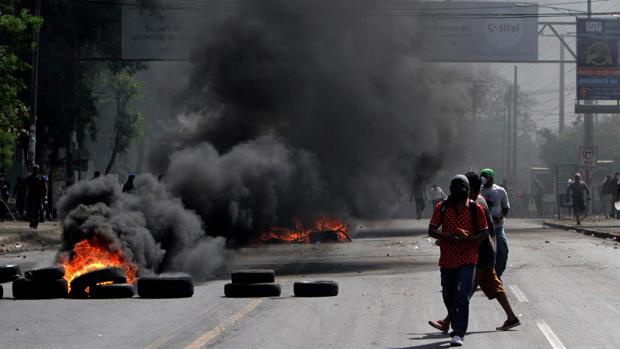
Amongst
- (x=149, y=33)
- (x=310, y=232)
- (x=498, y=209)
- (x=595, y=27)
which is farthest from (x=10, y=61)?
(x=595, y=27)

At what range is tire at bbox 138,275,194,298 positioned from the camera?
14.8m

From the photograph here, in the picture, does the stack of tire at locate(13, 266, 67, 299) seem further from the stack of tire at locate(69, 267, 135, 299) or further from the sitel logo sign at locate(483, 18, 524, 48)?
the sitel logo sign at locate(483, 18, 524, 48)

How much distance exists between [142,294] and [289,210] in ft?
41.7

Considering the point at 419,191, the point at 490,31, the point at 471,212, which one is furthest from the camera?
the point at 490,31

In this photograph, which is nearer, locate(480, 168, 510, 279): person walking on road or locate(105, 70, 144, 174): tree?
locate(480, 168, 510, 279): person walking on road

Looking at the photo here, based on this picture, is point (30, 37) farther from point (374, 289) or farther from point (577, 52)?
point (577, 52)

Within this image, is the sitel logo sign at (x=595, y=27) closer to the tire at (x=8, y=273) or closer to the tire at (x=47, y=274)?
the tire at (x=8, y=273)

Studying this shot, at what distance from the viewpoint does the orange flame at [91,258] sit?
16047mm

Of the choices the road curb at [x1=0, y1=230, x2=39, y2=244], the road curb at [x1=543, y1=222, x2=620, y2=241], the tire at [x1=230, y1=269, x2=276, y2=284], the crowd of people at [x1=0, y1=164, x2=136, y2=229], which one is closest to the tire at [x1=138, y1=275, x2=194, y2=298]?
the tire at [x1=230, y1=269, x2=276, y2=284]

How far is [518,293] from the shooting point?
15.4 m

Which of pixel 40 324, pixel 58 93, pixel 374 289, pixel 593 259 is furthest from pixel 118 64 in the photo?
pixel 40 324

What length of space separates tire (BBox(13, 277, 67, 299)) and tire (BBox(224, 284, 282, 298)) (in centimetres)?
227

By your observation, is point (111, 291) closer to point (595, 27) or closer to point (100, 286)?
point (100, 286)

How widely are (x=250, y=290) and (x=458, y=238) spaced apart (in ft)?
16.1
